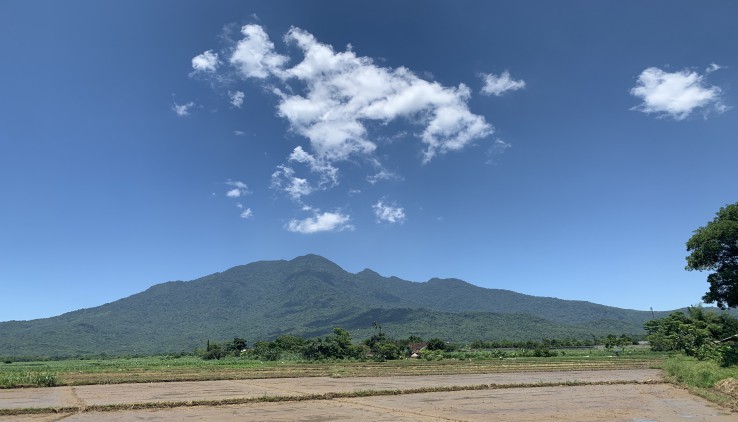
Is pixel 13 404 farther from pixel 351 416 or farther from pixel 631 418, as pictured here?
pixel 631 418

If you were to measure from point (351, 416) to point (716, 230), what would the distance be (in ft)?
120

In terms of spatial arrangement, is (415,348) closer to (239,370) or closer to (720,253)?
(239,370)

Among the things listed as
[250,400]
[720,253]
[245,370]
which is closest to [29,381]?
[245,370]

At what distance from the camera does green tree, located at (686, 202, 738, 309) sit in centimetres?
3853

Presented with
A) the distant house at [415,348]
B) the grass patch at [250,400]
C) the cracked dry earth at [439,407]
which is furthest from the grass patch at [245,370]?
the distant house at [415,348]

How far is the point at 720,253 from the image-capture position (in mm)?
39594

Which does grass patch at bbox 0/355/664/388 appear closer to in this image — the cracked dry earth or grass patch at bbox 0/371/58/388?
grass patch at bbox 0/371/58/388

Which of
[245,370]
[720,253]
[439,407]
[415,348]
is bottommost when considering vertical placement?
[415,348]

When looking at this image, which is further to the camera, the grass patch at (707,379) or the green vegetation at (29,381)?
the green vegetation at (29,381)

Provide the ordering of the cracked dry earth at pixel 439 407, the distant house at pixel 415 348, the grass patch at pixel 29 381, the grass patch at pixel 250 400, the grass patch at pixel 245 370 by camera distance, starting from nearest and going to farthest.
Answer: the cracked dry earth at pixel 439 407
the grass patch at pixel 250 400
the grass patch at pixel 29 381
the grass patch at pixel 245 370
the distant house at pixel 415 348

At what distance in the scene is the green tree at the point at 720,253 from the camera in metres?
38.5

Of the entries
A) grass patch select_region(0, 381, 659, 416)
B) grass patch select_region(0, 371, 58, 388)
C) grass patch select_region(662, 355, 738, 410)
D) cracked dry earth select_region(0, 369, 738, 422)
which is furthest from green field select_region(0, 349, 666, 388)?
grass patch select_region(662, 355, 738, 410)

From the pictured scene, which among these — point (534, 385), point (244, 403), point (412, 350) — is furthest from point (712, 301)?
point (412, 350)

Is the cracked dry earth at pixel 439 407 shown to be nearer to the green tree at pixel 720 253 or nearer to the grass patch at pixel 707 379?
the grass patch at pixel 707 379
